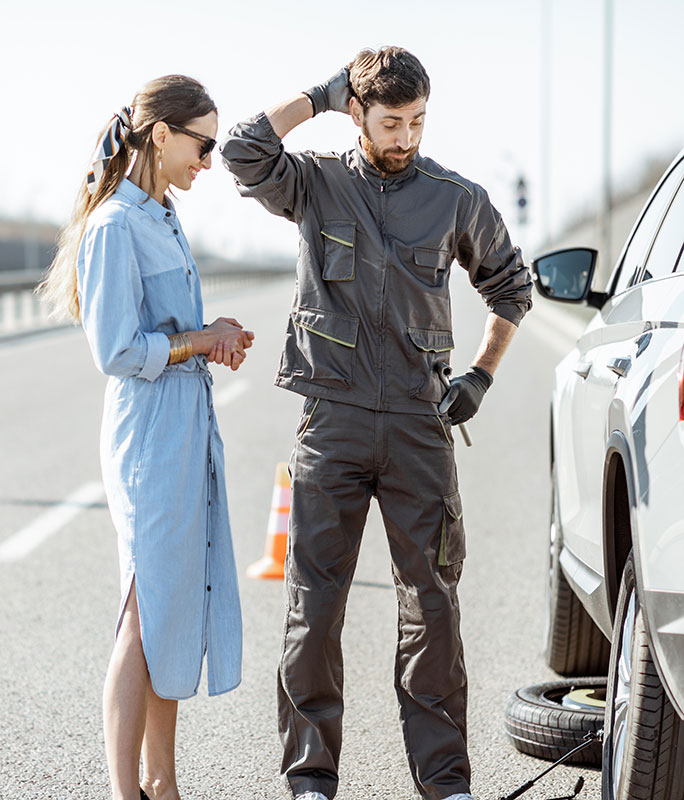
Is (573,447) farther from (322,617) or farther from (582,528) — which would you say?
(322,617)

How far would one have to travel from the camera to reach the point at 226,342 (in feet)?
11.4

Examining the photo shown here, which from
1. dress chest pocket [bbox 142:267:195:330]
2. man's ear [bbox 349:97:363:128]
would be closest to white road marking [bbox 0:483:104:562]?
dress chest pocket [bbox 142:267:195:330]

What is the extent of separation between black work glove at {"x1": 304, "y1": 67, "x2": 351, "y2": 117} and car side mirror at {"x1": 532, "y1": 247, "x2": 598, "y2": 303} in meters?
1.60

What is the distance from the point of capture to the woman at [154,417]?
333 cm

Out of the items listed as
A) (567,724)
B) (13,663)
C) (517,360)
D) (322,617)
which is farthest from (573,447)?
(517,360)

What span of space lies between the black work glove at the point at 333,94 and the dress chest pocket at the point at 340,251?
1.06 ft

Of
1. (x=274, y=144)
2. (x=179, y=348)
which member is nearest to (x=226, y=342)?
(x=179, y=348)

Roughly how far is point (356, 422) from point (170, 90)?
3.46 feet

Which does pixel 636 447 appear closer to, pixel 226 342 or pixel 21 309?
pixel 226 342

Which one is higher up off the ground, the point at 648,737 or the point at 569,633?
the point at 648,737

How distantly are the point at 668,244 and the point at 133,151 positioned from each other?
167 cm

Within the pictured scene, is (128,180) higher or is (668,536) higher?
(128,180)

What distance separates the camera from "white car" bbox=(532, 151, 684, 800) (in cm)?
268

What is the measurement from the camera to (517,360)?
68.6 ft
